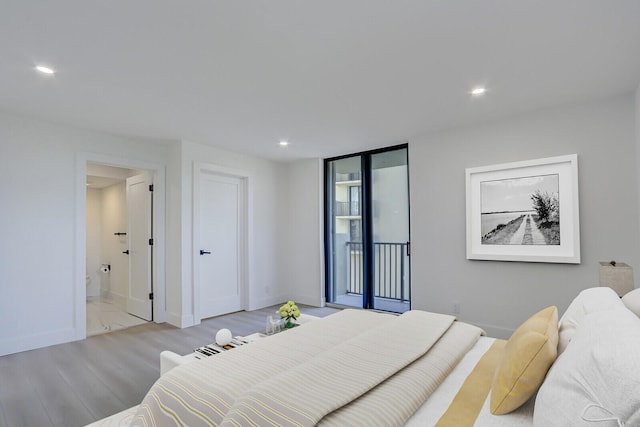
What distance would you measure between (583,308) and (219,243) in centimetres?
435

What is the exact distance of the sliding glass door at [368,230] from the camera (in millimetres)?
4754

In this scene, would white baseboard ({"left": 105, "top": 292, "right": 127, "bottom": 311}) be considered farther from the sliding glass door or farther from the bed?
the bed

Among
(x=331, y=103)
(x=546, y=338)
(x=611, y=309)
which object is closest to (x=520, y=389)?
(x=546, y=338)

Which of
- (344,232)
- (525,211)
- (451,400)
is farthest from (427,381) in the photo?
(344,232)

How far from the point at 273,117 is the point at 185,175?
5.34 ft

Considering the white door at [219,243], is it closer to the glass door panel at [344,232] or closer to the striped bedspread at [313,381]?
the glass door panel at [344,232]

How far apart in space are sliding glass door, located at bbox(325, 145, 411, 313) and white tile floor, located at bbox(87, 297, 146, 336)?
293 centimetres

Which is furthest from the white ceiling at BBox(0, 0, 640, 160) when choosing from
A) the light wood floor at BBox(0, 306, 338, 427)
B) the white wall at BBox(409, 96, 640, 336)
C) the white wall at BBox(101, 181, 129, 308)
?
the white wall at BBox(101, 181, 129, 308)

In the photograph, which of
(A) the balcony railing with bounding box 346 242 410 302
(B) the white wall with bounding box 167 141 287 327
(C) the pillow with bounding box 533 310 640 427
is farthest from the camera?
(A) the balcony railing with bounding box 346 242 410 302

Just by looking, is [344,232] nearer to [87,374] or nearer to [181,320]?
[181,320]

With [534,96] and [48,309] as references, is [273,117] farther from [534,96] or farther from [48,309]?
[48,309]

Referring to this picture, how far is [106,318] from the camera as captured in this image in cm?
466

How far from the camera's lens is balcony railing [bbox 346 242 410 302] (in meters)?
4.84

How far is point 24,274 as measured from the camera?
3.42 meters
